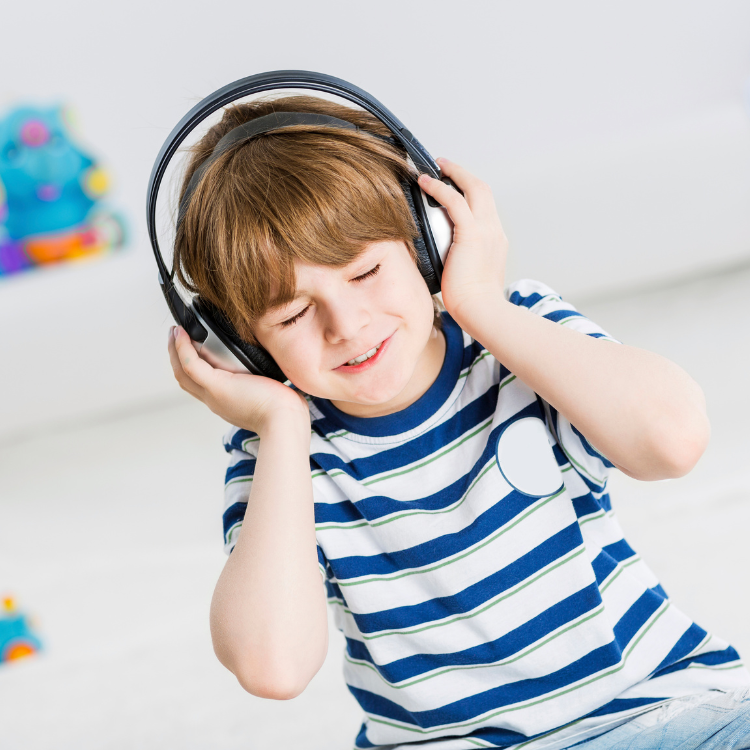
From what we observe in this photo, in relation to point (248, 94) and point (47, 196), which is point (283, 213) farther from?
point (47, 196)

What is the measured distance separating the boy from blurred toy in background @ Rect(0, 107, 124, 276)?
1.51 metres

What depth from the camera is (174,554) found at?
182cm

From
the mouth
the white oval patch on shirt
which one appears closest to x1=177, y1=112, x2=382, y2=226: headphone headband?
the mouth

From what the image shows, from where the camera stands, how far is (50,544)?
1956 millimetres

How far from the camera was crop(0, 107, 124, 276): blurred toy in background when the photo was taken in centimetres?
217

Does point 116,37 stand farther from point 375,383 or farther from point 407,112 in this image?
point 375,383

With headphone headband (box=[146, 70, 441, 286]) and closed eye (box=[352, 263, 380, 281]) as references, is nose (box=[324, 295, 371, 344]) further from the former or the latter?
headphone headband (box=[146, 70, 441, 286])

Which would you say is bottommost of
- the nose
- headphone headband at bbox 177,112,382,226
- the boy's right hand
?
Result: the boy's right hand

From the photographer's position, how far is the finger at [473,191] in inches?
33.4

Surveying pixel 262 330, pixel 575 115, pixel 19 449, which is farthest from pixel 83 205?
pixel 262 330

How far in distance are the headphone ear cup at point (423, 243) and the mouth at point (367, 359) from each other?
79 mm

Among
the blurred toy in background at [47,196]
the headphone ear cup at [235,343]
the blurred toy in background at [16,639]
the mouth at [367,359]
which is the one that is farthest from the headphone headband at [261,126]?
the blurred toy in background at [47,196]

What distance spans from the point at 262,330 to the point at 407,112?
5.29 feet

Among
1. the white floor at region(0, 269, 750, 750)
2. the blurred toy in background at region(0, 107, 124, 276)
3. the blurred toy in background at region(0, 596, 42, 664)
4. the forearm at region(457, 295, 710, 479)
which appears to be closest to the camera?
the forearm at region(457, 295, 710, 479)
